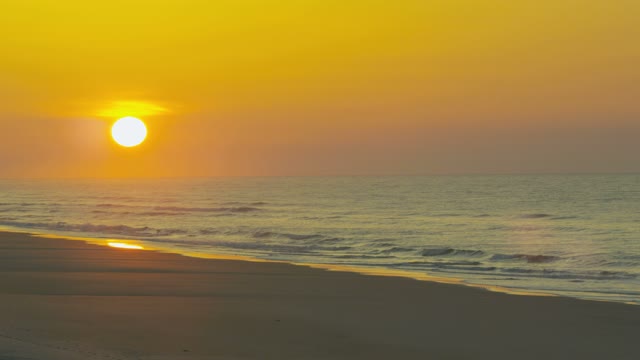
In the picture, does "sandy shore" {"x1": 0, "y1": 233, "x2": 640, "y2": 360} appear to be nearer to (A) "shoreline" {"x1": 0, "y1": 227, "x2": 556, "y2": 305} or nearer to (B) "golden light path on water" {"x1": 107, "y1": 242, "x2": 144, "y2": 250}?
(A) "shoreline" {"x1": 0, "y1": 227, "x2": 556, "y2": 305}

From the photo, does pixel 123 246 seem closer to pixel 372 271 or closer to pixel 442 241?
pixel 372 271

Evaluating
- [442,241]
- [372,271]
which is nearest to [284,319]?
[372,271]

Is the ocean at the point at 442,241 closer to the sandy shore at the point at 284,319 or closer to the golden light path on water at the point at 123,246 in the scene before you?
the golden light path on water at the point at 123,246

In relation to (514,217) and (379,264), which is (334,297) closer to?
(379,264)

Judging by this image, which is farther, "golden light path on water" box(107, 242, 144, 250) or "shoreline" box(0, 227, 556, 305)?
"golden light path on water" box(107, 242, 144, 250)

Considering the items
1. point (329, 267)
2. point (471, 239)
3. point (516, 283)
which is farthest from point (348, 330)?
point (471, 239)

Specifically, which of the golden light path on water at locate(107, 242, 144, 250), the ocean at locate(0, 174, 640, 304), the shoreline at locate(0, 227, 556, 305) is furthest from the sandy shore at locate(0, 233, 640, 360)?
the golden light path on water at locate(107, 242, 144, 250)

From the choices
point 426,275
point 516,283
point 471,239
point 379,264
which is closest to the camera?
point 516,283

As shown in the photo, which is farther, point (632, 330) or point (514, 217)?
point (514, 217)

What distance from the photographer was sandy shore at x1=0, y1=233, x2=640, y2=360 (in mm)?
11234

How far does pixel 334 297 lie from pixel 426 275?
653 centimetres

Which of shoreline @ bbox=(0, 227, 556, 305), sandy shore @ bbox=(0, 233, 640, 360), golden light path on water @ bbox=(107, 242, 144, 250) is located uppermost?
golden light path on water @ bbox=(107, 242, 144, 250)

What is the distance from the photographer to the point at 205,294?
17266mm

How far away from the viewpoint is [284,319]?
1402 cm
